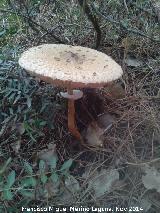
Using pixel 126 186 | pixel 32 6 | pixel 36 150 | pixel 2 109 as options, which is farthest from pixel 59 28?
pixel 126 186

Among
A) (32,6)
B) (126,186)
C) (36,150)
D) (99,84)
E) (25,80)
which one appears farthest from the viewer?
A: (32,6)

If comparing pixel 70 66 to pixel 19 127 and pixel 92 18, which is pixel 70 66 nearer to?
pixel 19 127

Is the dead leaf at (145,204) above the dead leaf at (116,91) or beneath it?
beneath

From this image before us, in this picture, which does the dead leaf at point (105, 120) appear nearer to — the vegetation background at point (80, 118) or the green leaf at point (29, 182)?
the vegetation background at point (80, 118)

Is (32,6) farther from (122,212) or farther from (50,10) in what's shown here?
(122,212)

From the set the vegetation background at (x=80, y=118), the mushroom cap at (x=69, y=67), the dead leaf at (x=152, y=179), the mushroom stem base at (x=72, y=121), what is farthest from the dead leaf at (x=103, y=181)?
the mushroom cap at (x=69, y=67)

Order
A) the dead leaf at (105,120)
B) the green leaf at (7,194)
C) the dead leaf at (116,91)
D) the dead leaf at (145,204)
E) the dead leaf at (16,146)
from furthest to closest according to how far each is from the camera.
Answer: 1. the dead leaf at (116,91)
2. the dead leaf at (105,120)
3. the dead leaf at (16,146)
4. the dead leaf at (145,204)
5. the green leaf at (7,194)

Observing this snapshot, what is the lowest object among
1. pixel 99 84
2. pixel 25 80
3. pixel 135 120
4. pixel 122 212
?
pixel 122 212
